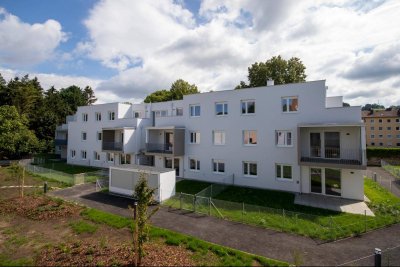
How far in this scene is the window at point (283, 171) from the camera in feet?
72.5

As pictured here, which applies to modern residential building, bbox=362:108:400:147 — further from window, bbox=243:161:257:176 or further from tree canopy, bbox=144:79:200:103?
window, bbox=243:161:257:176

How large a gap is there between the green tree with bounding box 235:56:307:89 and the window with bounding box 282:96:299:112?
807 inches

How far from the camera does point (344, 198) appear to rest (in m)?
19.8

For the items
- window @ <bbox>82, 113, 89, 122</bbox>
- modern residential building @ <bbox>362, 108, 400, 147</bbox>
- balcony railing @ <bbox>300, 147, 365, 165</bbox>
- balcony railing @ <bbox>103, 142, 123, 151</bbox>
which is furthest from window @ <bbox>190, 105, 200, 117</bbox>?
modern residential building @ <bbox>362, 108, 400, 147</bbox>

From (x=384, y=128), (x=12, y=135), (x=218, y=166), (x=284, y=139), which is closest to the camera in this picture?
(x=284, y=139)

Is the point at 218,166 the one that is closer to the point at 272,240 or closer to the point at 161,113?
the point at 161,113

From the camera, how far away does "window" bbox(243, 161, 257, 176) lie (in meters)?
23.9

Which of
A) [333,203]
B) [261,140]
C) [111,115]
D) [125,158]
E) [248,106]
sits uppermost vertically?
[111,115]

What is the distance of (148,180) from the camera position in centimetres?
1950

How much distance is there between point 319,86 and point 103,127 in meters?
28.4

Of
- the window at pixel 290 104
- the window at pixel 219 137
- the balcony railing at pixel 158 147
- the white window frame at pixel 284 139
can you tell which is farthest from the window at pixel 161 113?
the window at pixel 290 104

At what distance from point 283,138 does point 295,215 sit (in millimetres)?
9387

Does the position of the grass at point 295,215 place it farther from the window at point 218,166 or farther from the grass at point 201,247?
the window at point 218,166

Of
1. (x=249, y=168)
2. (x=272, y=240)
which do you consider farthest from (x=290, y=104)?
(x=272, y=240)
